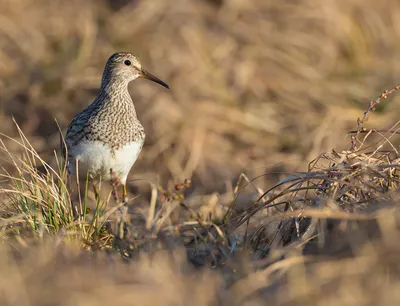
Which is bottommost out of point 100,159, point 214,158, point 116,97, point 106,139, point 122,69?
point 214,158

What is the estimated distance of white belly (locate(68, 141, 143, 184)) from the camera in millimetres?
6727

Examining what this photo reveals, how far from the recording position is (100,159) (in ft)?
22.1

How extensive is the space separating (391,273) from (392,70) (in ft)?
26.8

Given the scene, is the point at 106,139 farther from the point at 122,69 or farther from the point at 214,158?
the point at 214,158

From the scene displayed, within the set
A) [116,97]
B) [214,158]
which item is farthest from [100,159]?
[214,158]

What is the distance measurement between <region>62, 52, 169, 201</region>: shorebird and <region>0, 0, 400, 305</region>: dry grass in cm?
48

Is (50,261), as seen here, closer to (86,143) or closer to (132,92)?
(86,143)

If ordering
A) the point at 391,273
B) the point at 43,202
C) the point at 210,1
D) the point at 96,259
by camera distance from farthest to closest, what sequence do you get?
the point at 210,1 < the point at 43,202 < the point at 96,259 < the point at 391,273

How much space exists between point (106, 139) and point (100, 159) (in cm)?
20

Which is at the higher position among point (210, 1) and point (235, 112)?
point (210, 1)

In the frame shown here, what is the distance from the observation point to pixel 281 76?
11.2m

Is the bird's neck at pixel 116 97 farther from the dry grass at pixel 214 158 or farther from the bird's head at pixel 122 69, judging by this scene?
the dry grass at pixel 214 158

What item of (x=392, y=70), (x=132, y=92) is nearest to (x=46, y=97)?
(x=132, y=92)

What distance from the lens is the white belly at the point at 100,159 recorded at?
673 centimetres
